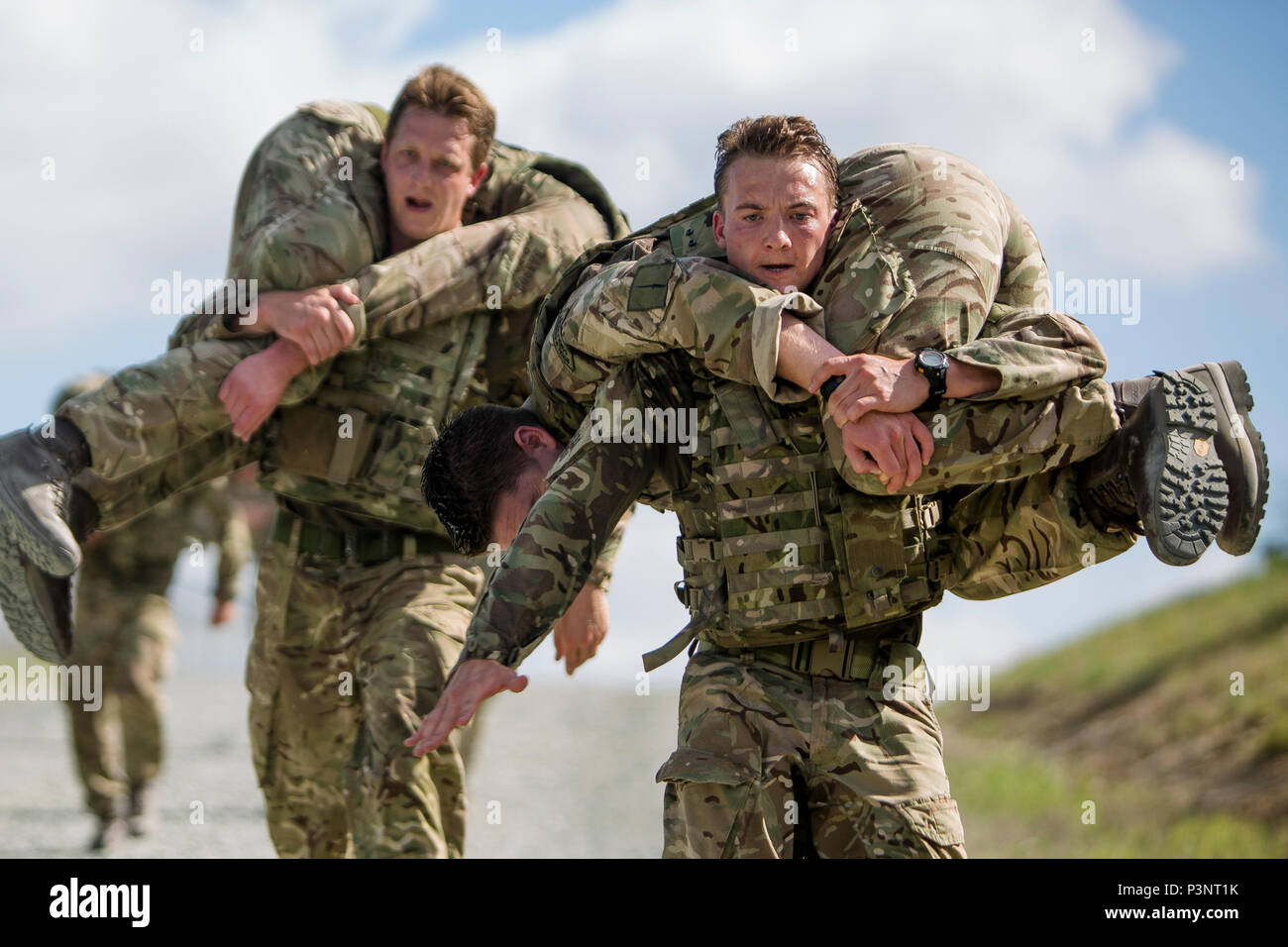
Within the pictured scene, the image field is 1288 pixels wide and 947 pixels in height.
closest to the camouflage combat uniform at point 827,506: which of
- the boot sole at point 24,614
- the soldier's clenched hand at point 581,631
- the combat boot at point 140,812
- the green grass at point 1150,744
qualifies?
the soldier's clenched hand at point 581,631

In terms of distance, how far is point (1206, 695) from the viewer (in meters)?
21.8

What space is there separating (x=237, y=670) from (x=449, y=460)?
2660 cm

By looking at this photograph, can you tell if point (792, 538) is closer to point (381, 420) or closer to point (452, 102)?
point (381, 420)

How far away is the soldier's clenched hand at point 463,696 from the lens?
165 inches

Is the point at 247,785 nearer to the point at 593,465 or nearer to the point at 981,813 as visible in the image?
the point at 981,813

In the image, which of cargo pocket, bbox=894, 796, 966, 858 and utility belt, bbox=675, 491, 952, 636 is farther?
utility belt, bbox=675, 491, 952, 636

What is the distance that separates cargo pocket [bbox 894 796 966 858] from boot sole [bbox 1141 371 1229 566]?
0.84 meters

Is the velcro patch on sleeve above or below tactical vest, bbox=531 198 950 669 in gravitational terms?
above

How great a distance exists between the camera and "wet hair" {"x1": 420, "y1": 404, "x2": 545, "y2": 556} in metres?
5.12

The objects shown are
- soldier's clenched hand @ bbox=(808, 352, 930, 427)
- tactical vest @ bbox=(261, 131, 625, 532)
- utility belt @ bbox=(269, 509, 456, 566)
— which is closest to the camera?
soldier's clenched hand @ bbox=(808, 352, 930, 427)

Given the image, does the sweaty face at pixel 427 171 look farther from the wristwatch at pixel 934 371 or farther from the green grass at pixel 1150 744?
the green grass at pixel 1150 744

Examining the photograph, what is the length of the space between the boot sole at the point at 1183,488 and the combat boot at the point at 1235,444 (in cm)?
5

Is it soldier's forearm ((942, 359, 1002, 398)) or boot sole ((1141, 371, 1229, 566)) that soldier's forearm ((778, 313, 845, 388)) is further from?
→ boot sole ((1141, 371, 1229, 566))

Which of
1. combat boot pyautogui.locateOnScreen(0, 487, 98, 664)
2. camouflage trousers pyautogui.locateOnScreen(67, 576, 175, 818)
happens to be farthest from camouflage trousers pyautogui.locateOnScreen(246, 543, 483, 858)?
camouflage trousers pyautogui.locateOnScreen(67, 576, 175, 818)
